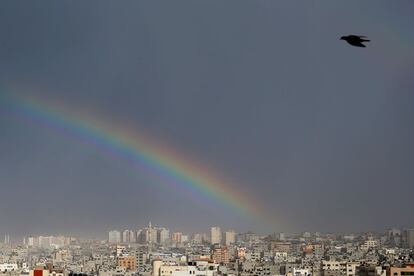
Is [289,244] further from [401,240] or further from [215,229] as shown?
[215,229]

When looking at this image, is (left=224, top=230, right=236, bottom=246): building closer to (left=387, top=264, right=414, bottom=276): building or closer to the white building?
the white building

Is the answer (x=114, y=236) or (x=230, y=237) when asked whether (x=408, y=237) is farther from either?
(x=114, y=236)

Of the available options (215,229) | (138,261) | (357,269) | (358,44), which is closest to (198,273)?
(357,269)

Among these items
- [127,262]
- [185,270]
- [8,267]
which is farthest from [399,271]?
[127,262]

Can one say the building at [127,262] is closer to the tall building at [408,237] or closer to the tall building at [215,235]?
the tall building at [408,237]

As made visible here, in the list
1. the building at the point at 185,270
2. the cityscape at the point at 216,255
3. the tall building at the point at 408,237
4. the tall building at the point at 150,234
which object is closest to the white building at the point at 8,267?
the cityscape at the point at 216,255

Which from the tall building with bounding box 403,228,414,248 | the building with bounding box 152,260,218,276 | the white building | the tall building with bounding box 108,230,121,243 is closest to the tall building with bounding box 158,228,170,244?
the tall building with bounding box 108,230,121,243
